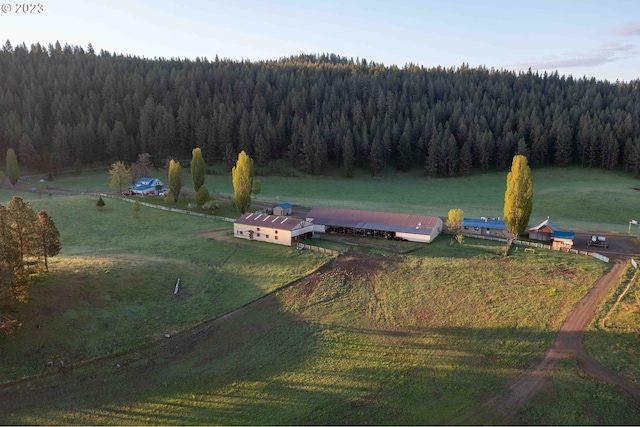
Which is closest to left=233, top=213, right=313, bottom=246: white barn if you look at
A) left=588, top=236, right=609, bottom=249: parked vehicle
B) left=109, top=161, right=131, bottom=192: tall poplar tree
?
left=109, top=161, right=131, bottom=192: tall poplar tree

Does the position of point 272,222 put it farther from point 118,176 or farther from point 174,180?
point 118,176

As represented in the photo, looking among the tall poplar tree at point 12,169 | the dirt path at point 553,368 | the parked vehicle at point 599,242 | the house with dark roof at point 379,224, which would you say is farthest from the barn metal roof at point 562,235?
the tall poplar tree at point 12,169

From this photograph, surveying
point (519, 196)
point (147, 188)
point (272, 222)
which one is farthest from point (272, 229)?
point (147, 188)

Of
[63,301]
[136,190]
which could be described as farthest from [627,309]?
[136,190]

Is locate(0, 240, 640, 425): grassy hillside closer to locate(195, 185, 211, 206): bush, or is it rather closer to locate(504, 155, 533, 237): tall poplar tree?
locate(504, 155, 533, 237): tall poplar tree

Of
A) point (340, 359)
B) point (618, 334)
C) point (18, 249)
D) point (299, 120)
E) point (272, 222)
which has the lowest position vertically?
point (340, 359)

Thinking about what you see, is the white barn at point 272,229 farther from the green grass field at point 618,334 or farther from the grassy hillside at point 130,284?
the green grass field at point 618,334
